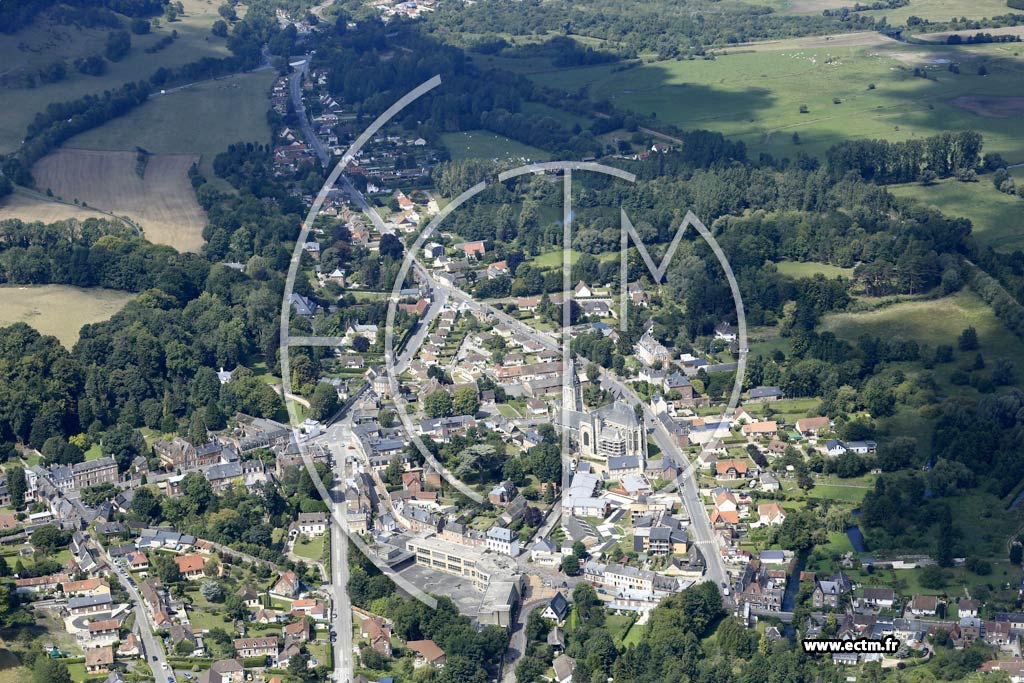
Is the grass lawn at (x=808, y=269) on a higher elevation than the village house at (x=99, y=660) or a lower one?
higher

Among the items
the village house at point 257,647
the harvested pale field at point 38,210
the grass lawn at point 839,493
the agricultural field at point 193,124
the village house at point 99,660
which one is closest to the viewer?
the village house at point 99,660

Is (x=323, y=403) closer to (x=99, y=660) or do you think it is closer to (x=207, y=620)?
(x=207, y=620)

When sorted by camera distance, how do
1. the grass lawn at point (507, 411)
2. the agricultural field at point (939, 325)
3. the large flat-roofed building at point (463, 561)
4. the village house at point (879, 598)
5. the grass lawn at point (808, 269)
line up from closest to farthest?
1. the village house at point (879, 598)
2. the large flat-roofed building at point (463, 561)
3. the grass lawn at point (507, 411)
4. the agricultural field at point (939, 325)
5. the grass lawn at point (808, 269)

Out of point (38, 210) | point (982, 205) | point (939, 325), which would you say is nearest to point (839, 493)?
point (939, 325)

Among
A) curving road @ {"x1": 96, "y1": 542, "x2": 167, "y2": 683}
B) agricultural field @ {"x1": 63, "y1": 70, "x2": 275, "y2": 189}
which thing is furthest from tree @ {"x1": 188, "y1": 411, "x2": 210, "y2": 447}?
agricultural field @ {"x1": 63, "y1": 70, "x2": 275, "y2": 189}

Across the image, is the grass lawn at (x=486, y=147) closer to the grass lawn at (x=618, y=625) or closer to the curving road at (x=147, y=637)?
the curving road at (x=147, y=637)

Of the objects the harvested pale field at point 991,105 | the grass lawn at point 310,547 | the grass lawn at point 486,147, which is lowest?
the grass lawn at point 310,547

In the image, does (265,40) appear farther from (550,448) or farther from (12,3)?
(550,448)

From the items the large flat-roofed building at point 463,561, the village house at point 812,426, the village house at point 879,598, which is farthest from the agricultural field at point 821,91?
the village house at point 879,598
